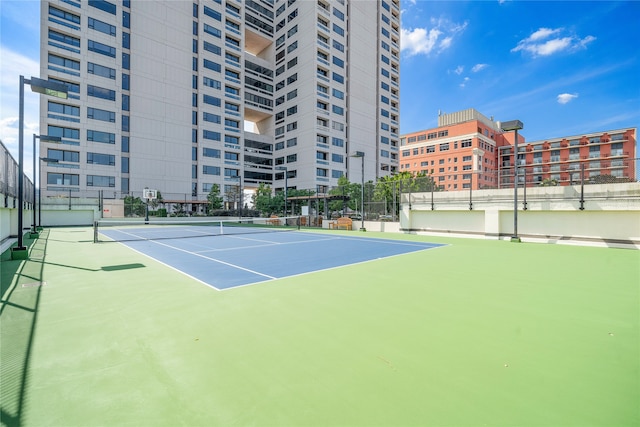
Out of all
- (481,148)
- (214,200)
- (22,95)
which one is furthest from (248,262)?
(481,148)

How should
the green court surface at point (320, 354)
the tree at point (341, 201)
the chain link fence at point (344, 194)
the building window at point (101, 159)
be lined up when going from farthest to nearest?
the building window at point (101, 159) < the tree at point (341, 201) < the chain link fence at point (344, 194) < the green court surface at point (320, 354)

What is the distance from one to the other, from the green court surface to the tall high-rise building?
94.2 feet

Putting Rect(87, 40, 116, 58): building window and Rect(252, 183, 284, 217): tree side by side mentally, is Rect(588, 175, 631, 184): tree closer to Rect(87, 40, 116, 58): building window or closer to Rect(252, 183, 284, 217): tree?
Rect(252, 183, 284, 217): tree

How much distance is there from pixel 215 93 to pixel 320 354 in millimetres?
58855

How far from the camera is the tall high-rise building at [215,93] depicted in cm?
4081

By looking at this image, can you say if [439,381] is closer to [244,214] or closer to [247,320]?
[247,320]

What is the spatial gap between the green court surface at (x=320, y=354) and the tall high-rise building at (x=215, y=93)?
94.2 ft

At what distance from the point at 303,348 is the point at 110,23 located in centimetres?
5942

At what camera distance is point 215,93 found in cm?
5341

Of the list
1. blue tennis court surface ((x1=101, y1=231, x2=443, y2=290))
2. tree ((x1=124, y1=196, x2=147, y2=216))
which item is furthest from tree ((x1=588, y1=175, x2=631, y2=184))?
tree ((x1=124, y1=196, x2=147, y2=216))

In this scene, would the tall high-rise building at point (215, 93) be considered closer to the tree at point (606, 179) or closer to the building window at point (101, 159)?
the building window at point (101, 159)

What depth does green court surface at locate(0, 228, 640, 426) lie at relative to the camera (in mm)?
2518

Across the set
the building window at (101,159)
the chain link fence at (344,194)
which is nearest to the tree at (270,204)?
the chain link fence at (344,194)

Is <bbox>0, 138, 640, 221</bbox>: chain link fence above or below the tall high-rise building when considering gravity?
below
